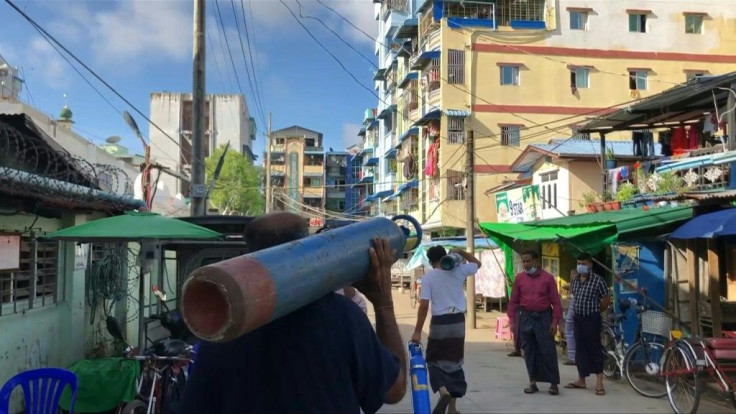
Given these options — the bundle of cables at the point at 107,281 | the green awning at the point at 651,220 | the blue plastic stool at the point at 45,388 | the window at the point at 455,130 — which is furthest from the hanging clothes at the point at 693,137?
the window at the point at 455,130

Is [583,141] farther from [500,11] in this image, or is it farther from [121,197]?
[121,197]

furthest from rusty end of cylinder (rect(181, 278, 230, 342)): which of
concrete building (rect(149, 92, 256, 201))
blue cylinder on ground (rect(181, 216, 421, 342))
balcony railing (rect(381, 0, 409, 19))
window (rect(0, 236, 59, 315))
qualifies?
concrete building (rect(149, 92, 256, 201))

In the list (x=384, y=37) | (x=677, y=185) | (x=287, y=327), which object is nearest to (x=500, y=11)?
(x=384, y=37)

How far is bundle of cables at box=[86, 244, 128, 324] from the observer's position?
8.19m

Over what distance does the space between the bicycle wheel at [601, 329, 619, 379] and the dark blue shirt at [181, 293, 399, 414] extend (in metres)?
8.05

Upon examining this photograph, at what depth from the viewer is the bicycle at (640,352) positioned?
7871mm

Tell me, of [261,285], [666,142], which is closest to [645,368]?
[666,142]

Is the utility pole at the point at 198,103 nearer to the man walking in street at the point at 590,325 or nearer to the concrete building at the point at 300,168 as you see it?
the man walking in street at the point at 590,325

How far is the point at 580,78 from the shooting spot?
31125mm

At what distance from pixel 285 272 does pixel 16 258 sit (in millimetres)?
5281

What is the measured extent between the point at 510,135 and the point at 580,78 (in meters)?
4.83

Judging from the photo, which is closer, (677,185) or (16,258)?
(16,258)

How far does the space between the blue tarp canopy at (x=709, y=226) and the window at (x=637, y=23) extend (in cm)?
2692

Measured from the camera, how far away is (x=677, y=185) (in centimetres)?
975
